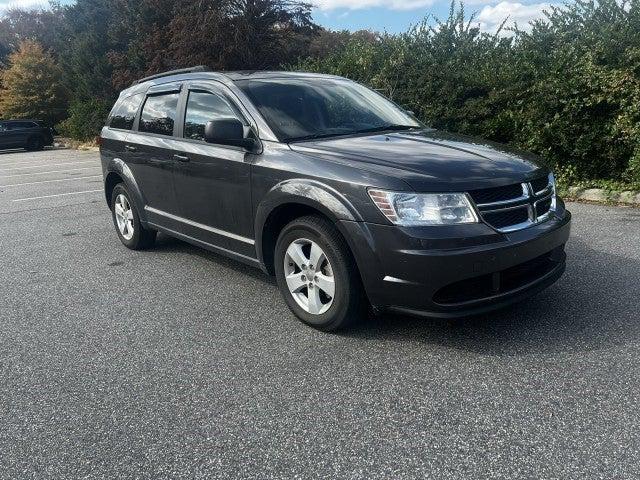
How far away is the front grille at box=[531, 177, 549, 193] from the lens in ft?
12.3

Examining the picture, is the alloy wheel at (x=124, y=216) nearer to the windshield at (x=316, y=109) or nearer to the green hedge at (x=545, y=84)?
the windshield at (x=316, y=109)

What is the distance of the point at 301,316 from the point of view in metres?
4.00

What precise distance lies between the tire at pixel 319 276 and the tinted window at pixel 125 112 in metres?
2.80

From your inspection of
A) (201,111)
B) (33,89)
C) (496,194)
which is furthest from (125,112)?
(33,89)

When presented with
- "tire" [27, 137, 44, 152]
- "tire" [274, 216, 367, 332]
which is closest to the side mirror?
"tire" [274, 216, 367, 332]

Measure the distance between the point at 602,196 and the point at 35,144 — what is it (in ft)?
93.0

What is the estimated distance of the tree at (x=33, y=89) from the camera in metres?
35.8

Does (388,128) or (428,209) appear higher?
(388,128)

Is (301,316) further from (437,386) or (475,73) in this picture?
(475,73)

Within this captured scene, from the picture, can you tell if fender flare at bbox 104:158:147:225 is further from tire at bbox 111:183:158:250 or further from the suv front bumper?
the suv front bumper

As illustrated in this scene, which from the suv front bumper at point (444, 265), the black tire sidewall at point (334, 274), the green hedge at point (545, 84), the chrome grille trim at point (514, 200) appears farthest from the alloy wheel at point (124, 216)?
the green hedge at point (545, 84)

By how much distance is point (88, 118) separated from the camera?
94.7 ft

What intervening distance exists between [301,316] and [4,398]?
183 centimetres

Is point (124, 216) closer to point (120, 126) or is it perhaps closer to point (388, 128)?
point (120, 126)
